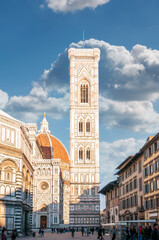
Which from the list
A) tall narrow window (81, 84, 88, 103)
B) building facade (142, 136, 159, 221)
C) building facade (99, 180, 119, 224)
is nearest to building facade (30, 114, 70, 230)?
tall narrow window (81, 84, 88, 103)

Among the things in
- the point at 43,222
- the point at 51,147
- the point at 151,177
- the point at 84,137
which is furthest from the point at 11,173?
the point at 51,147

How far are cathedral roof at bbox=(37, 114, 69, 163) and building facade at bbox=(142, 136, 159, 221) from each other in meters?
82.5

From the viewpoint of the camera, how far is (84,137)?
9269 centimetres

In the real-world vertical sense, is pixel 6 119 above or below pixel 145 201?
above

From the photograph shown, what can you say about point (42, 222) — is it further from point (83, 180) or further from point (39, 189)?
point (83, 180)

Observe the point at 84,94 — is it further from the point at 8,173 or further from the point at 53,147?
the point at 8,173

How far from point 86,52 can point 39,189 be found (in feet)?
125

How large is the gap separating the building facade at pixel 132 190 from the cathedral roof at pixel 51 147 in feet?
219

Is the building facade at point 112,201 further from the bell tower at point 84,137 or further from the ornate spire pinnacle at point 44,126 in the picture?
the ornate spire pinnacle at point 44,126

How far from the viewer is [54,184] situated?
9200 centimetres

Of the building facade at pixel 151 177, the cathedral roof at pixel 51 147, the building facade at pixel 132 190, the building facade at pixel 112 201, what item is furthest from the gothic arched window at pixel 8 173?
the cathedral roof at pixel 51 147

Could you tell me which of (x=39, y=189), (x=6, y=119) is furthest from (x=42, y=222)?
(x=6, y=119)

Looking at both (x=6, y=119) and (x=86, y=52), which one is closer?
(x=6, y=119)

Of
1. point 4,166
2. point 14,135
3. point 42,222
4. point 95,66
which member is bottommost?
point 42,222
